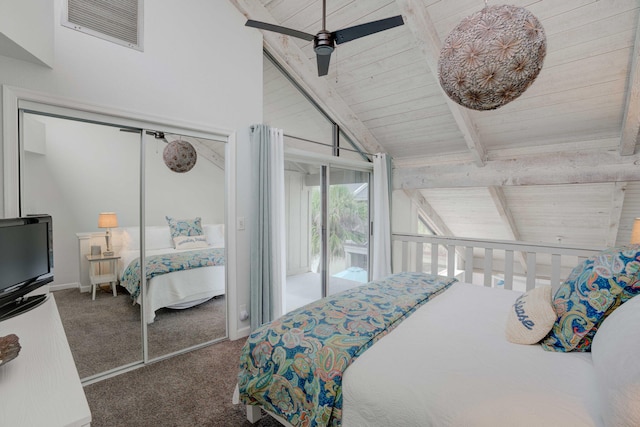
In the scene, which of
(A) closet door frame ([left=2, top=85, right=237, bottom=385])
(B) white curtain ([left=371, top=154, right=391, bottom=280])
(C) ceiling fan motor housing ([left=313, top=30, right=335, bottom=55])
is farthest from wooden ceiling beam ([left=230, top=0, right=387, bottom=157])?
(C) ceiling fan motor housing ([left=313, top=30, right=335, bottom=55])

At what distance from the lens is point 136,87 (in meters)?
2.28

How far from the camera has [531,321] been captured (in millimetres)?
1344

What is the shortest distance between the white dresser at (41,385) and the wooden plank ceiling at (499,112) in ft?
8.80

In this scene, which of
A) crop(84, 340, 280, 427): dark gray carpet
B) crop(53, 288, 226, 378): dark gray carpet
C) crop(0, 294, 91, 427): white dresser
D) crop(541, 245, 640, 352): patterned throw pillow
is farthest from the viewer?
crop(53, 288, 226, 378): dark gray carpet

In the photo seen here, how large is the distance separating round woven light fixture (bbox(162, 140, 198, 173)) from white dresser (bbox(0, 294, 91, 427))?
5.04 ft

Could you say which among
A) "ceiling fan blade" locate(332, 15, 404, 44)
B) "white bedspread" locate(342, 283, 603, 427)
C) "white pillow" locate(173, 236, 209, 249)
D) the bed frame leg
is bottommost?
the bed frame leg

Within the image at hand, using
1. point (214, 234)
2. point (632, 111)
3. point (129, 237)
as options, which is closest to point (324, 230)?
point (214, 234)

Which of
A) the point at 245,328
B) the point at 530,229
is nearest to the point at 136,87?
the point at 245,328

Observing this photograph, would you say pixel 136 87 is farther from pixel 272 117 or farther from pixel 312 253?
pixel 312 253

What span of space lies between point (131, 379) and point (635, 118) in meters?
4.42

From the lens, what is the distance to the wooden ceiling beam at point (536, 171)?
290cm

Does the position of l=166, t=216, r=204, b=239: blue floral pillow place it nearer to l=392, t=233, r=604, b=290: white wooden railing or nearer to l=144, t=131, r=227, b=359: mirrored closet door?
l=144, t=131, r=227, b=359: mirrored closet door

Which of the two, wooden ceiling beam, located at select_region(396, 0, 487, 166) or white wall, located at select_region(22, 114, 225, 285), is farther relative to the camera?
wooden ceiling beam, located at select_region(396, 0, 487, 166)

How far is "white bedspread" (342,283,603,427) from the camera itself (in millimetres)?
922
